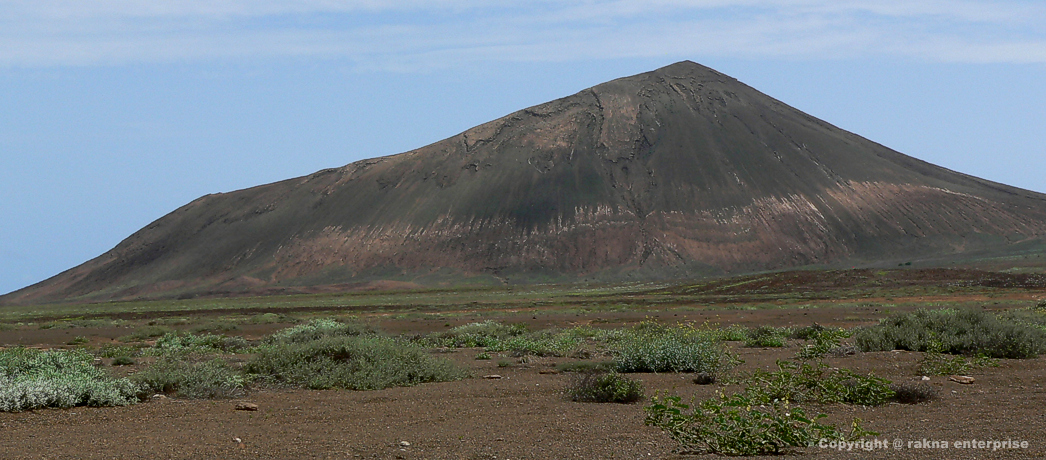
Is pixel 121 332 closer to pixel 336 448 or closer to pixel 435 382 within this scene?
pixel 435 382

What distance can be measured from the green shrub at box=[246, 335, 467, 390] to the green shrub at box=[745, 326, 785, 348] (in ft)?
26.0

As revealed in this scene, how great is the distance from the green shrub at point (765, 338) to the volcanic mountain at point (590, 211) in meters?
72.9

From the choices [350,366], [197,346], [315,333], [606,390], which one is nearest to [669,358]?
[606,390]

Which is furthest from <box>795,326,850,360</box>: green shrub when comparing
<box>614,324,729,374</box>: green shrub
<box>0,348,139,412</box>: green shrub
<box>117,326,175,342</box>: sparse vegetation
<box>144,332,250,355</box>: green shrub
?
<box>117,326,175,342</box>: sparse vegetation

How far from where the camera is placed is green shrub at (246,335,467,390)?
12.6 meters

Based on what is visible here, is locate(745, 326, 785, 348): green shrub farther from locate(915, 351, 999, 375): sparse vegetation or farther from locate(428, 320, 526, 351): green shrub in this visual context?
locate(428, 320, 526, 351): green shrub

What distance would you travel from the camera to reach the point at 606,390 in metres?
10.8

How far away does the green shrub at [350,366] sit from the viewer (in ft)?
41.4

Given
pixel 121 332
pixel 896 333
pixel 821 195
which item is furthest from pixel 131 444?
pixel 821 195

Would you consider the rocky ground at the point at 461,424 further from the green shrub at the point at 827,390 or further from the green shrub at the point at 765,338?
the green shrub at the point at 765,338

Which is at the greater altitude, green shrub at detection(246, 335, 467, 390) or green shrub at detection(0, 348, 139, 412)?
green shrub at detection(0, 348, 139, 412)

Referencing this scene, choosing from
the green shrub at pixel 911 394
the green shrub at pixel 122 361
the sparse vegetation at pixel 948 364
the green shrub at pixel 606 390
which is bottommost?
the sparse vegetation at pixel 948 364

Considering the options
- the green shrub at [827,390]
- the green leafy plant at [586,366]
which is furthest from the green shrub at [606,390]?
the green leafy plant at [586,366]

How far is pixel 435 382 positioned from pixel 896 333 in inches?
360
